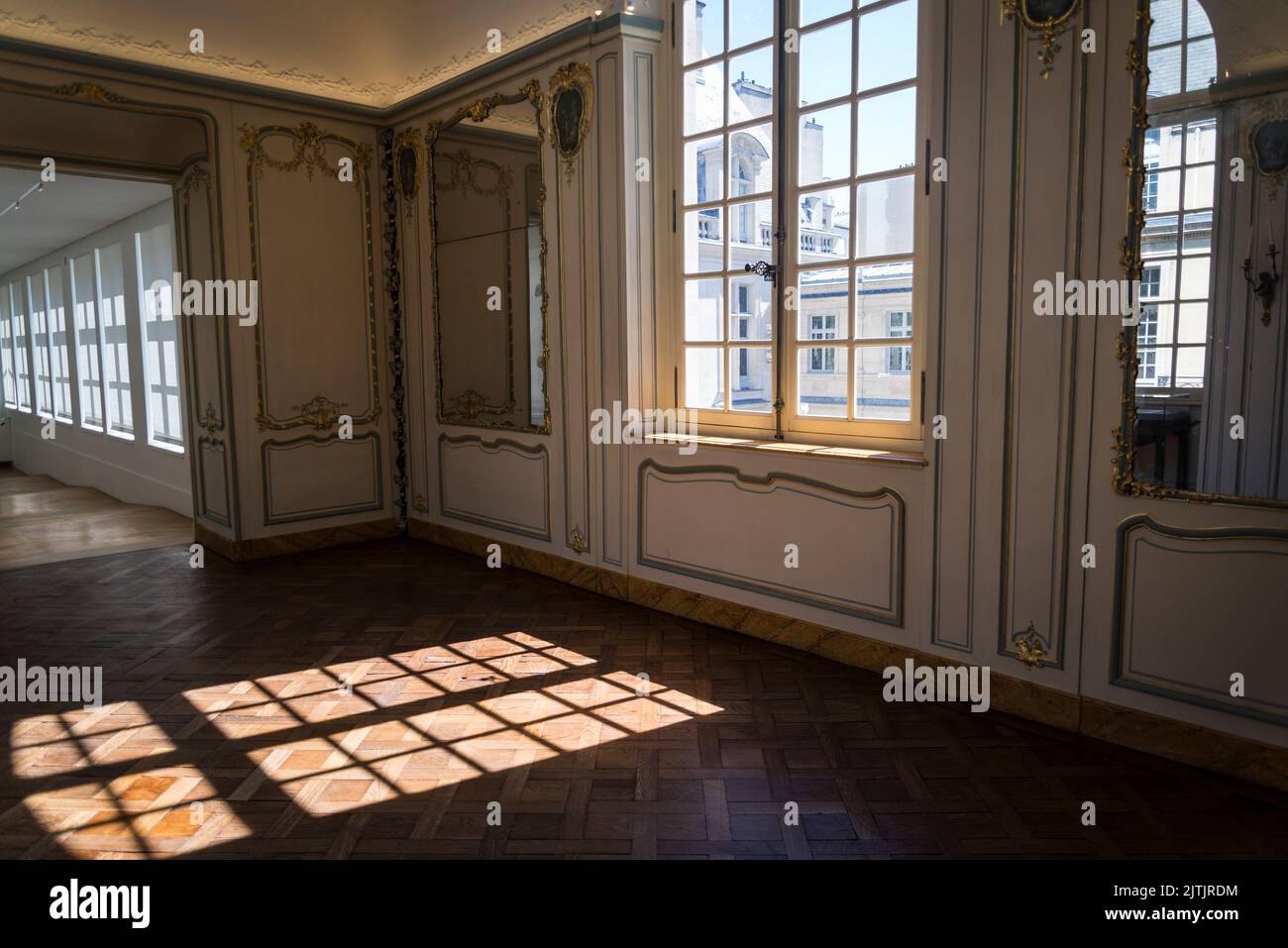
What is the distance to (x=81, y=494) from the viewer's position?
31.8 feet

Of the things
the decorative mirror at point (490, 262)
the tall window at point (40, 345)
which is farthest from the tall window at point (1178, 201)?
the tall window at point (40, 345)

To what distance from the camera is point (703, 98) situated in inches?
182

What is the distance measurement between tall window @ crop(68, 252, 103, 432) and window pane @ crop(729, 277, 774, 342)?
8.12m

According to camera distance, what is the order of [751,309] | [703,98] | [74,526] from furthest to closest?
[74,526], [703,98], [751,309]

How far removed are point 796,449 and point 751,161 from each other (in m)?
1.39

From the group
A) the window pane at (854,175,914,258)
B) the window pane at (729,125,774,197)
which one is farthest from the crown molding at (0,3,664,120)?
the window pane at (854,175,914,258)

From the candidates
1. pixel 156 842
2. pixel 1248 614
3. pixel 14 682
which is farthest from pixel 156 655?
pixel 1248 614

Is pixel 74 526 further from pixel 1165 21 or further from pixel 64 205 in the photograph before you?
pixel 1165 21

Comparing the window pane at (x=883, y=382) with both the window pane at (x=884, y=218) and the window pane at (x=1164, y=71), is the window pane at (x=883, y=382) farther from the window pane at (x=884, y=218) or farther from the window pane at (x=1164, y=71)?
the window pane at (x=1164, y=71)

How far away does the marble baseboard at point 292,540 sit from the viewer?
20.1ft

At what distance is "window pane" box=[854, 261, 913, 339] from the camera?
388 centimetres

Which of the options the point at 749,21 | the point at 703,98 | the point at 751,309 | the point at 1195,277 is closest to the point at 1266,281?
the point at 1195,277

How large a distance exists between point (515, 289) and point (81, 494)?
665 cm
